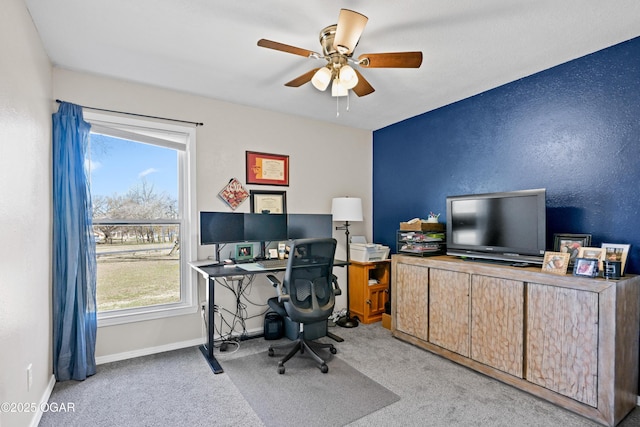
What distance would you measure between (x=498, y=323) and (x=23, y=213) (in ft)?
10.8

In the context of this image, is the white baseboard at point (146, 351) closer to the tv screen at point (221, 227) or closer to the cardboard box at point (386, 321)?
the tv screen at point (221, 227)

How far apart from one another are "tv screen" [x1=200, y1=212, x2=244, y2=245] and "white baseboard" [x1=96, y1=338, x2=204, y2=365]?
1044mm

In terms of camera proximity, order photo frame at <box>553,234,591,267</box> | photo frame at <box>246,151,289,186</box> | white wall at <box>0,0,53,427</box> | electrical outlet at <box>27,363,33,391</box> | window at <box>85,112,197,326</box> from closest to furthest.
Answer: white wall at <box>0,0,53,427</box> → electrical outlet at <box>27,363,33,391</box> → photo frame at <box>553,234,591,267</box> → window at <box>85,112,197,326</box> → photo frame at <box>246,151,289,186</box>

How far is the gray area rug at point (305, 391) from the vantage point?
2.10m

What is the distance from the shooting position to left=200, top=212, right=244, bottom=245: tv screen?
3078 mm

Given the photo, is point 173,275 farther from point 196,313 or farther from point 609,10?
point 609,10

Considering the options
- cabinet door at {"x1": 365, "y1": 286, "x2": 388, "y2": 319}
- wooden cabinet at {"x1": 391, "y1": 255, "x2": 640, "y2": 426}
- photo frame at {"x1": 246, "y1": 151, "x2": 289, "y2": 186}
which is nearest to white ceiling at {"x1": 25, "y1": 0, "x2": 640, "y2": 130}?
photo frame at {"x1": 246, "y1": 151, "x2": 289, "y2": 186}

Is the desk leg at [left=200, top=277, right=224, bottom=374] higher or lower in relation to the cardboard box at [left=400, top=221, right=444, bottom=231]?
lower

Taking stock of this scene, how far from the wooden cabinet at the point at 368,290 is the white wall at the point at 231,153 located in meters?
0.22

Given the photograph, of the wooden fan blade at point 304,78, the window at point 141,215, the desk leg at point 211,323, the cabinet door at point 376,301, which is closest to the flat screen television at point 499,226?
the cabinet door at point 376,301

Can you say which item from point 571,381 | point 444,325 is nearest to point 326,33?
point 444,325

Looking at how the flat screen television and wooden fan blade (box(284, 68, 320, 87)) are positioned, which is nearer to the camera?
wooden fan blade (box(284, 68, 320, 87))

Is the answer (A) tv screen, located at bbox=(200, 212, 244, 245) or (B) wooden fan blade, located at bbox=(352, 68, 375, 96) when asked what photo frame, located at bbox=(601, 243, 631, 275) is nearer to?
(B) wooden fan blade, located at bbox=(352, 68, 375, 96)

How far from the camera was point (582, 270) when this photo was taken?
214 cm
